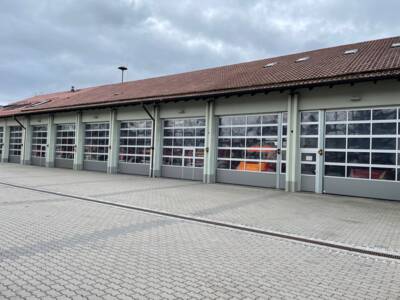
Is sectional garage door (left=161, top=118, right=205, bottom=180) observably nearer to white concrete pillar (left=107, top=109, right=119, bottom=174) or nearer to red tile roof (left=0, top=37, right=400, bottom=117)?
red tile roof (left=0, top=37, right=400, bottom=117)

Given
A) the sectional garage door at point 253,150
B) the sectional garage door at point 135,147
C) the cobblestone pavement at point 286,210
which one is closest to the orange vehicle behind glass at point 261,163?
the sectional garage door at point 253,150

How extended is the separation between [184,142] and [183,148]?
0.34 meters

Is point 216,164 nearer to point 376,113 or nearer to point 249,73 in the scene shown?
point 249,73

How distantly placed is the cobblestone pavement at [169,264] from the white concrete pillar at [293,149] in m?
7.93

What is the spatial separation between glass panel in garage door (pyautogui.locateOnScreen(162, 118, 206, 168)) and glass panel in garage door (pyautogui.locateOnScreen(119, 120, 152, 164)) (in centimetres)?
130

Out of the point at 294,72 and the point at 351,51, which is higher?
the point at 351,51

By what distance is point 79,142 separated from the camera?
82.9 ft

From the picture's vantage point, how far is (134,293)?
154 inches

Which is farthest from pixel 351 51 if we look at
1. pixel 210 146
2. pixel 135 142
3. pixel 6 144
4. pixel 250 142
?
pixel 6 144

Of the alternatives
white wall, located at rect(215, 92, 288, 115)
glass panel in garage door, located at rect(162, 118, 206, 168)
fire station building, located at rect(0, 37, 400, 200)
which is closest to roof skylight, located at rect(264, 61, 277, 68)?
fire station building, located at rect(0, 37, 400, 200)

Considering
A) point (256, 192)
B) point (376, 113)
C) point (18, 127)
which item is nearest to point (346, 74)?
point (376, 113)

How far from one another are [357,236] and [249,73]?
1353 centimetres

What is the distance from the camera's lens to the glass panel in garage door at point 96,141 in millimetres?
23797

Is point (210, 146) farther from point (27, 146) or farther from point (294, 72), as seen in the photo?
point (27, 146)
